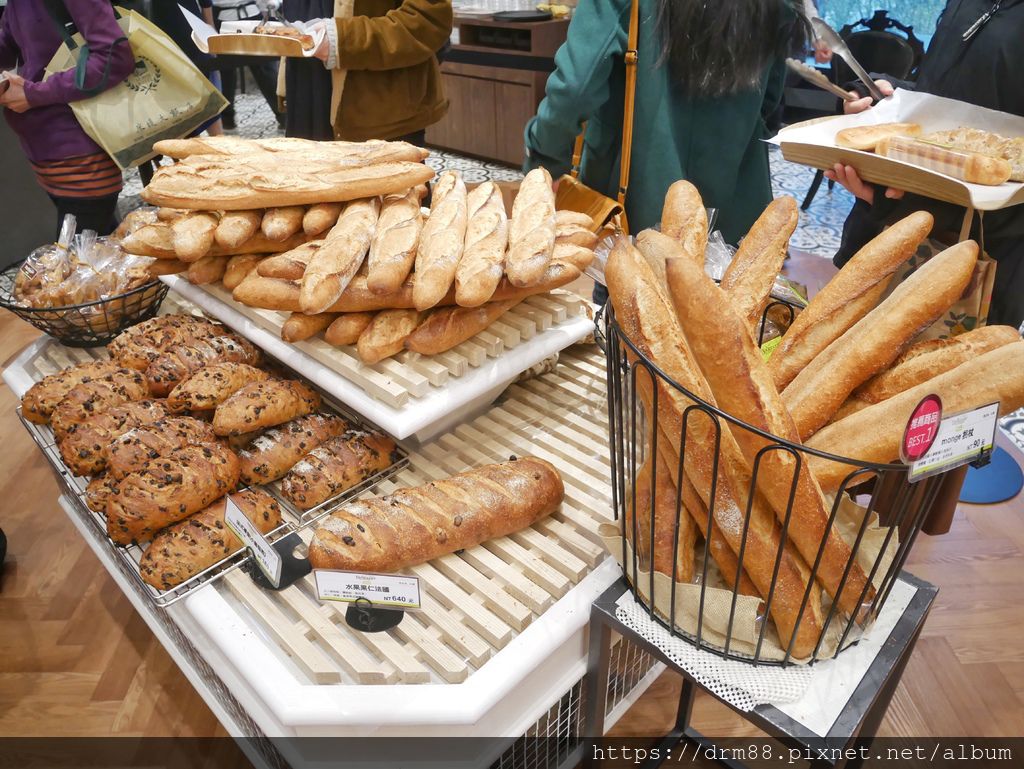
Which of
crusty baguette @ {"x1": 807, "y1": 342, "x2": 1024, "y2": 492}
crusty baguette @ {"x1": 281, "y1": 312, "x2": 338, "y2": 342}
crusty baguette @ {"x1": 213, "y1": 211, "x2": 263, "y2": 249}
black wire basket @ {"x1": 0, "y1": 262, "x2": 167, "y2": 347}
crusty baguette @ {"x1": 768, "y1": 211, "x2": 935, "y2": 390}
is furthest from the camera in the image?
black wire basket @ {"x1": 0, "y1": 262, "x2": 167, "y2": 347}

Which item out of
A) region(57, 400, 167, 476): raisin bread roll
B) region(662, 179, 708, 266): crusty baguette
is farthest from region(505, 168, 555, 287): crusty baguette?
region(57, 400, 167, 476): raisin bread roll

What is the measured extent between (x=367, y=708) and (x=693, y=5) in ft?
5.50

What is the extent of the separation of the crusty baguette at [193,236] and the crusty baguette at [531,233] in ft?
2.08

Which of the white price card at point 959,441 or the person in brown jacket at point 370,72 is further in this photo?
the person in brown jacket at point 370,72

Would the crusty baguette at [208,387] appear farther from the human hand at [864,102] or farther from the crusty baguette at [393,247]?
the human hand at [864,102]

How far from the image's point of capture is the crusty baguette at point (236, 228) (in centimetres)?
137

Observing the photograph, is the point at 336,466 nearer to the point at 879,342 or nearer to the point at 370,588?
the point at 370,588

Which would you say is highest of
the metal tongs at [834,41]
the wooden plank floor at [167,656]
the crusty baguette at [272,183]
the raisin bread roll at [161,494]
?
the metal tongs at [834,41]

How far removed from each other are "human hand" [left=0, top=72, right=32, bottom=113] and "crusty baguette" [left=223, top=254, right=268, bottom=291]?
1.48 m

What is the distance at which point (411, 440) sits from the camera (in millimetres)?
1410

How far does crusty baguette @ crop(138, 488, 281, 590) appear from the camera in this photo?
1111mm

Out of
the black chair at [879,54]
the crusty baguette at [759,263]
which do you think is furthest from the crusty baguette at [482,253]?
the black chair at [879,54]

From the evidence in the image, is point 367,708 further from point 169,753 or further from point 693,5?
point 693,5

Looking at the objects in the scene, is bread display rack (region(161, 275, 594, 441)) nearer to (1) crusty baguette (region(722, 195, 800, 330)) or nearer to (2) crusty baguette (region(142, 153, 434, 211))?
(2) crusty baguette (region(142, 153, 434, 211))
